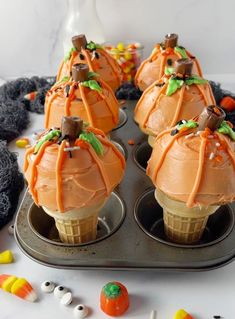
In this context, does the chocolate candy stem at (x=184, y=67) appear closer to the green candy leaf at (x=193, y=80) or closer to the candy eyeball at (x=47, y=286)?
the green candy leaf at (x=193, y=80)

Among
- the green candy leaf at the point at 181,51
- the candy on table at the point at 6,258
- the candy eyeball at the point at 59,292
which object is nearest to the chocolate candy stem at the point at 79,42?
the green candy leaf at the point at 181,51

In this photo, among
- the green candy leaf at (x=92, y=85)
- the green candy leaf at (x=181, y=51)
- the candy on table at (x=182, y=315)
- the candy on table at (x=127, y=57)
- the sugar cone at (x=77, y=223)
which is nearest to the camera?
the candy on table at (x=182, y=315)

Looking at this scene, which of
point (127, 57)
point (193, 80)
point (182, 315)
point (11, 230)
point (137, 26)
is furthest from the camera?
point (137, 26)

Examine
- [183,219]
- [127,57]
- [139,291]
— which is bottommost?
[139,291]

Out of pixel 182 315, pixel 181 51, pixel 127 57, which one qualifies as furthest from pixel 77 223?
pixel 127 57

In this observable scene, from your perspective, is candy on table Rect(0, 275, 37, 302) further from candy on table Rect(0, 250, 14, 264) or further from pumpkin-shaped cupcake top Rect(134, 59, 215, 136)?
pumpkin-shaped cupcake top Rect(134, 59, 215, 136)

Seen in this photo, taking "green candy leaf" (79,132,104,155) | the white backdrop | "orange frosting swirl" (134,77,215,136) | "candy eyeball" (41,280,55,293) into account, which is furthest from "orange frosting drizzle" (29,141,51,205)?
the white backdrop

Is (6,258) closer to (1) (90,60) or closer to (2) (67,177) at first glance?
(2) (67,177)

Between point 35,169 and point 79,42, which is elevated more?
point 79,42
